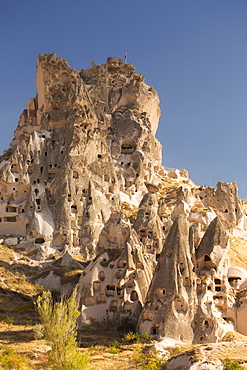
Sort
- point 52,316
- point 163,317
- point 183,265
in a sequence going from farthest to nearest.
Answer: point 183,265
point 163,317
point 52,316

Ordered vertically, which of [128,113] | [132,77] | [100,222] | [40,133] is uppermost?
[132,77]

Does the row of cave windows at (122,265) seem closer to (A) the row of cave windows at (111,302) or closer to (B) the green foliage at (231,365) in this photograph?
(A) the row of cave windows at (111,302)

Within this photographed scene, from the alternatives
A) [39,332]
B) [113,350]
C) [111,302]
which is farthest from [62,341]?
[111,302]

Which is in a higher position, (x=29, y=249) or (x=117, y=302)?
(x=29, y=249)

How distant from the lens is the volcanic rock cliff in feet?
163

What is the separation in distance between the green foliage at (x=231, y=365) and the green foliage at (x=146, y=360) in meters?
5.77

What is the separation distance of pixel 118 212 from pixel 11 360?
108 ft

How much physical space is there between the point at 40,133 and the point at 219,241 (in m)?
47.0

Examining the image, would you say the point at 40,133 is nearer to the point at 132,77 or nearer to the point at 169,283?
the point at 132,77

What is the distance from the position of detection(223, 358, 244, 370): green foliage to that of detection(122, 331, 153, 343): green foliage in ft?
33.6

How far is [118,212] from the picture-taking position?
68.1 m

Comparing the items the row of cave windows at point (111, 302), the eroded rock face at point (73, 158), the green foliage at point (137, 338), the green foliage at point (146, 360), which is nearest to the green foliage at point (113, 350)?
the green foliage at point (146, 360)

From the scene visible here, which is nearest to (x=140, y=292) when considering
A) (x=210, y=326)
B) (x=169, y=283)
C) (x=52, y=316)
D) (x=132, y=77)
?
(x=169, y=283)

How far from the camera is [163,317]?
153ft
